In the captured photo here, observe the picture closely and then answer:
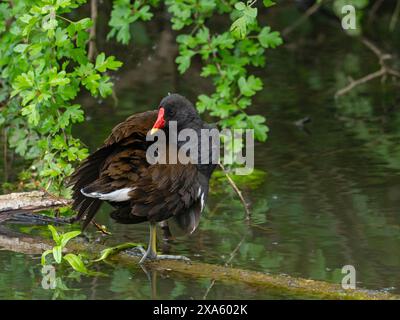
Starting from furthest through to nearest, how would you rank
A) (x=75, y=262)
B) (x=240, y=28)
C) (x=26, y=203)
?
1. (x=26, y=203)
2. (x=75, y=262)
3. (x=240, y=28)

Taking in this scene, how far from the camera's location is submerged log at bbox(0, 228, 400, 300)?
574 centimetres

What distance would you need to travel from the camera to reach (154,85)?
1301 cm

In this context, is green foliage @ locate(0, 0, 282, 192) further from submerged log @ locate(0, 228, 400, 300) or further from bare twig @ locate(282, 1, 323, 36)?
bare twig @ locate(282, 1, 323, 36)

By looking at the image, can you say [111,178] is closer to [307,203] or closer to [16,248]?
[16,248]

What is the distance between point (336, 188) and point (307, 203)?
20.4 inches

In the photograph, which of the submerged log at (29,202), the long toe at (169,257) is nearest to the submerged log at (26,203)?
the submerged log at (29,202)

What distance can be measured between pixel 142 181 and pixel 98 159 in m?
0.40

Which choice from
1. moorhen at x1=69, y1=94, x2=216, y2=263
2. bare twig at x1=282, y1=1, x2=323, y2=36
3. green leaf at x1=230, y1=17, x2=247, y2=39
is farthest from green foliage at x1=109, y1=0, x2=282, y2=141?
bare twig at x1=282, y1=1, x2=323, y2=36

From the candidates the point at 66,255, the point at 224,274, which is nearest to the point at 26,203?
the point at 66,255

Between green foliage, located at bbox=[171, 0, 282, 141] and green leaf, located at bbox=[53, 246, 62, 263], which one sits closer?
green leaf, located at bbox=[53, 246, 62, 263]

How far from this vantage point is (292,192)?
8.60m

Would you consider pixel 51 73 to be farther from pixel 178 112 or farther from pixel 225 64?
pixel 225 64

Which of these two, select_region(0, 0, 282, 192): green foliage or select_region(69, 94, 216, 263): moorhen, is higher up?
select_region(0, 0, 282, 192): green foliage

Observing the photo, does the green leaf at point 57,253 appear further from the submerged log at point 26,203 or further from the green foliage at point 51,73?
the green foliage at point 51,73
